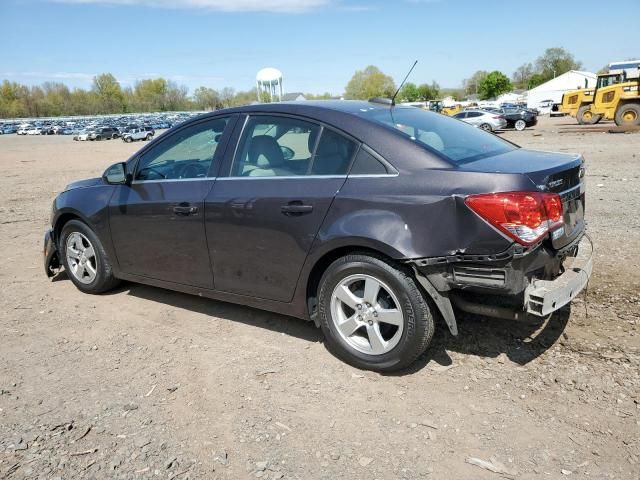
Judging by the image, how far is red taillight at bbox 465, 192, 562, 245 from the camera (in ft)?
9.35

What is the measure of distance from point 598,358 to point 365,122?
2158 millimetres

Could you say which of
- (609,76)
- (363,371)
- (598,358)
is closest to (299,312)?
(363,371)

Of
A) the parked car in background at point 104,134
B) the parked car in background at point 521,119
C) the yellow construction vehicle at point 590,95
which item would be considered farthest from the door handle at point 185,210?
the parked car in background at point 104,134

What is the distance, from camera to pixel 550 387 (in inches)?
124

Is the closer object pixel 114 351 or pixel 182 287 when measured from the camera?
pixel 114 351

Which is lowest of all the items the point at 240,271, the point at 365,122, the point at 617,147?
the point at 617,147

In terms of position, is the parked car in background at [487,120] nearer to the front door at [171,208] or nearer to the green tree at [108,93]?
the front door at [171,208]

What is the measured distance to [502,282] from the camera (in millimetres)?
2912

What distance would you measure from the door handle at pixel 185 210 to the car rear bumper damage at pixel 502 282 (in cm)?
178

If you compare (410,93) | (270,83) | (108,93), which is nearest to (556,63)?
(410,93)

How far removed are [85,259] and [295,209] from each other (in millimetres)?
2602

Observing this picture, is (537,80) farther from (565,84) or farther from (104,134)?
(104,134)

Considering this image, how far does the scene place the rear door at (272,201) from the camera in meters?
3.45

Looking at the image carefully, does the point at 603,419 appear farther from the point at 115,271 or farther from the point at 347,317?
the point at 115,271
